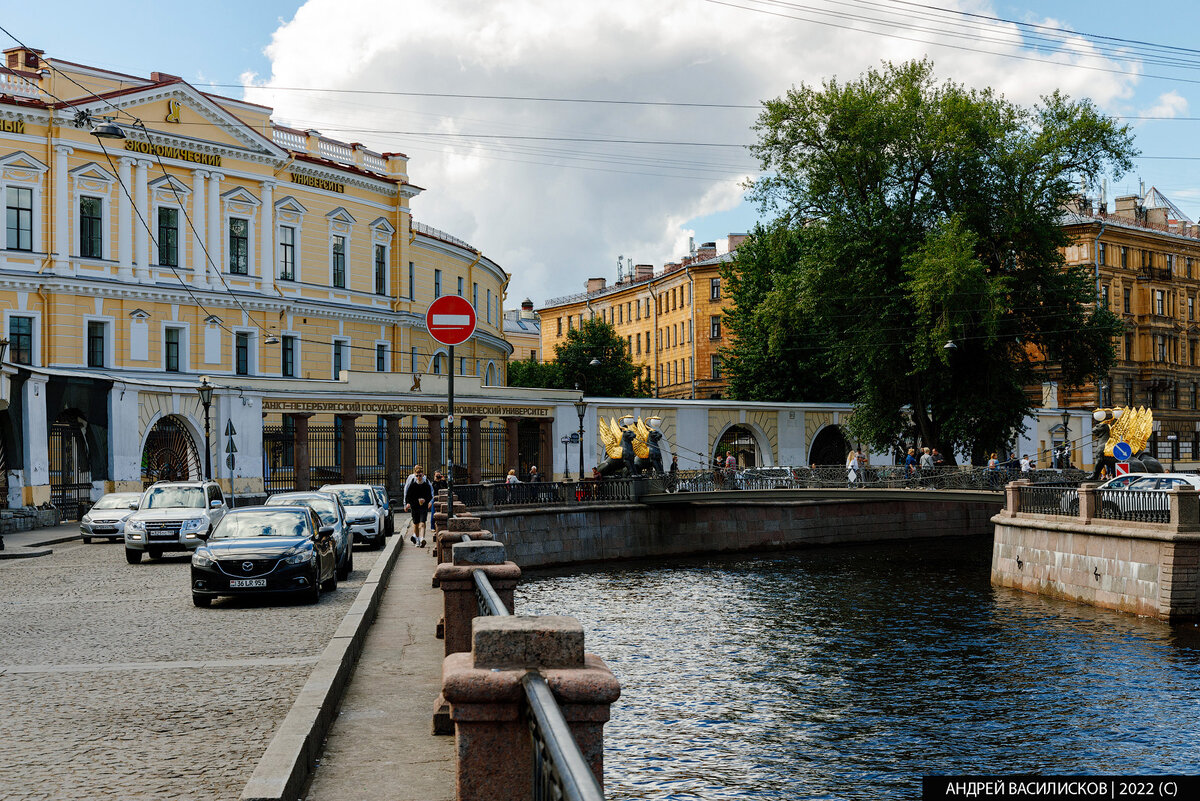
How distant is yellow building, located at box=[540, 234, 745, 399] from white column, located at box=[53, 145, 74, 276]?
1508 inches

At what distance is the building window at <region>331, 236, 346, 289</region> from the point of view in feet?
171

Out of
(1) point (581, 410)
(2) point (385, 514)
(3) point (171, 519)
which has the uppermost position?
(1) point (581, 410)

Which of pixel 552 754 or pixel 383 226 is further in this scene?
pixel 383 226

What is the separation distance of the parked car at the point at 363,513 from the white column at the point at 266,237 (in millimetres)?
22141

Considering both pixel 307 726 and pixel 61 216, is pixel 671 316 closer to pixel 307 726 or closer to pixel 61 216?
pixel 61 216

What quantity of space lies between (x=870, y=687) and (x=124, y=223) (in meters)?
35.8

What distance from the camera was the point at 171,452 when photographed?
39.6m

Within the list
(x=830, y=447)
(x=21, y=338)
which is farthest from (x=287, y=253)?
(x=830, y=447)

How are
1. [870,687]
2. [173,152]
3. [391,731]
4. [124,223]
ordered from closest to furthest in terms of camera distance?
1. [391,731]
2. [870,687]
3. [124,223]
4. [173,152]

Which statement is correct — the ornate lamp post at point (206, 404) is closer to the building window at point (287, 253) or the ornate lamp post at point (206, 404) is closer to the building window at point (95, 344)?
the building window at point (95, 344)

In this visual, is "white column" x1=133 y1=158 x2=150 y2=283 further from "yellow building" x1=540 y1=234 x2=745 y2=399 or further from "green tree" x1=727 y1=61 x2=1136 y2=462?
"yellow building" x1=540 y1=234 x2=745 y2=399

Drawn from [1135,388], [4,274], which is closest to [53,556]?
[4,274]

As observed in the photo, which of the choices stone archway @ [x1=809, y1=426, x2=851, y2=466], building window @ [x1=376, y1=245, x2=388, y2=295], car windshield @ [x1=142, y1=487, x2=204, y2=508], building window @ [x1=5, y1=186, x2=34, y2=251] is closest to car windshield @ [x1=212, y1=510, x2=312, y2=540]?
car windshield @ [x1=142, y1=487, x2=204, y2=508]

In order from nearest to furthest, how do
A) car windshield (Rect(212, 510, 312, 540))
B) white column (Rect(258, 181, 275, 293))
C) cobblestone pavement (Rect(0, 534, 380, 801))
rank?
cobblestone pavement (Rect(0, 534, 380, 801)) < car windshield (Rect(212, 510, 312, 540)) < white column (Rect(258, 181, 275, 293))
